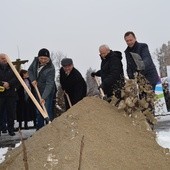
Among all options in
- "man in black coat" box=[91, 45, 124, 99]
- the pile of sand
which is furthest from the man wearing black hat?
the pile of sand

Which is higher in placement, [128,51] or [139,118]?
[128,51]

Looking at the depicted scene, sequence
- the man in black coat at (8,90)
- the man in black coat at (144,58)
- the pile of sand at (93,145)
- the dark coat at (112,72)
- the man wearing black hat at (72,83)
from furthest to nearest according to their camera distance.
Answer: the man in black coat at (8,90) < the man wearing black hat at (72,83) < the dark coat at (112,72) < the man in black coat at (144,58) < the pile of sand at (93,145)

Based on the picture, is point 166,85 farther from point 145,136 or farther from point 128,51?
point 145,136

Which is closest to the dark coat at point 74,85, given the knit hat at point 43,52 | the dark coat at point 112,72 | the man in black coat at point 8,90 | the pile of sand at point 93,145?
the knit hat at point 43,52

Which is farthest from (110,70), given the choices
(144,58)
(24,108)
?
(24,108)

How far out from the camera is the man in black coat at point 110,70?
6230 millimetres

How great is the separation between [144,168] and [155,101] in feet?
5.76

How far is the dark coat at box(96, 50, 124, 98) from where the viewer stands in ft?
20.4

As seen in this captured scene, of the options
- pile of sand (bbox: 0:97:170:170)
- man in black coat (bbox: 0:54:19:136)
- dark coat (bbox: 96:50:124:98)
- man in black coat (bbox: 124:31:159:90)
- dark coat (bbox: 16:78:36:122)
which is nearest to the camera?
pile of sand (bbox: 0:97:170:170)

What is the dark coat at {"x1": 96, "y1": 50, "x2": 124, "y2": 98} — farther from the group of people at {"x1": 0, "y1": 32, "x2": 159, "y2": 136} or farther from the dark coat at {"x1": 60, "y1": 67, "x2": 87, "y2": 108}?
the dark coat at {"x1": 60, "y1": 67, "x2": 87, "y2": 108}

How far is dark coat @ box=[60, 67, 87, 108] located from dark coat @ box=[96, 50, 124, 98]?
60 cm

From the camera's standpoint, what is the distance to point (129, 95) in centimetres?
525

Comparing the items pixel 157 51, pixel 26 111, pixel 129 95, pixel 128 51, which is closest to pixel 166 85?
pixel 26 111

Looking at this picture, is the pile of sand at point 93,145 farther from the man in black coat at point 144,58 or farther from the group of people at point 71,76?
the man in black coat at point 144,58
